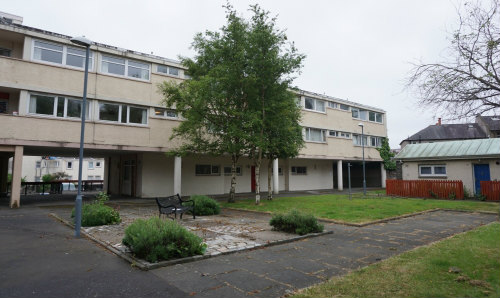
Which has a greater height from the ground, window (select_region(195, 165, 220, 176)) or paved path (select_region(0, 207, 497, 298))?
window (select_region(195, 165, 220, 176))

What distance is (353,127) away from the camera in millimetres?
33656

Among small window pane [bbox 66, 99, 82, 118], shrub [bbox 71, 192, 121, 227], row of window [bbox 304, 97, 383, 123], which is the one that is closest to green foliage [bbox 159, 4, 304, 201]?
small window pane [bbox 66, 99, 82, 118]

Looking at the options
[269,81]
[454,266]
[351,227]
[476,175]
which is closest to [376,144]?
[476,175]

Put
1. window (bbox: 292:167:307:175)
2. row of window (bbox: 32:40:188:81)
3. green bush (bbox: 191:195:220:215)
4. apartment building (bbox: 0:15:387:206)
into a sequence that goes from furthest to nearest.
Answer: window (bbox: 292:167:307:175) → row of window (bbox: 32:40:188:81) → apartment building (bbox: 0:15:387:206) → green bush (bbox: 191:195:220:215)

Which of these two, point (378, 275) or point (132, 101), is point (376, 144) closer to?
point (132, 101)

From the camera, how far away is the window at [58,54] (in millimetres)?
16188

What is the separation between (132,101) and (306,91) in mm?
16687

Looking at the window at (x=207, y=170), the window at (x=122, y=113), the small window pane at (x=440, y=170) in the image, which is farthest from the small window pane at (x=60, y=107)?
the small window pane at (x=440, y=170)

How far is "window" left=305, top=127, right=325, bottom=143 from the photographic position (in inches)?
1153

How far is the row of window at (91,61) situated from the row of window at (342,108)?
46.1ft

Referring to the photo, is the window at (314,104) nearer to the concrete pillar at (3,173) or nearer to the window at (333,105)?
the window at (333,105)

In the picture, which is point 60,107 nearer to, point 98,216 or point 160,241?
point 98,216

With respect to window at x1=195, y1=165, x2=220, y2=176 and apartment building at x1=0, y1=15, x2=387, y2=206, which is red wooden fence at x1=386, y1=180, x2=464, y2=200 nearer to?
apartment building at x1=0, y1=15, x2=387, y2=206

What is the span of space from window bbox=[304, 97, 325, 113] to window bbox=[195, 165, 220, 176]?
10.9 m
